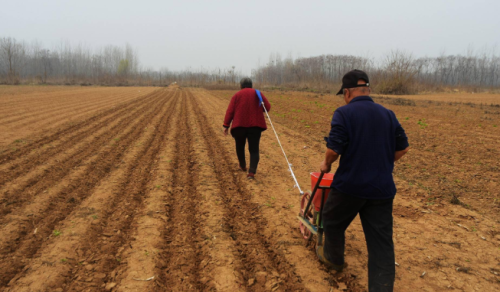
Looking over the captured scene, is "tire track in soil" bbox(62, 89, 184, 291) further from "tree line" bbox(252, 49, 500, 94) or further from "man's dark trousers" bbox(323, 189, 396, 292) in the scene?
"tree line" bbox(252, 49, 500, 94)

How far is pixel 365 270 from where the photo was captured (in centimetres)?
342

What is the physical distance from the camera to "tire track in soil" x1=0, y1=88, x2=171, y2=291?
3306 mm

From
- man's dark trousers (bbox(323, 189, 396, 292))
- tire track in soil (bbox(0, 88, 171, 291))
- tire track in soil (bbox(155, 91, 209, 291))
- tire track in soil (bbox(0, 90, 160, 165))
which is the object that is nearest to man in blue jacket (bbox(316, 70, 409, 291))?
man's dark trousers (bbox(323, 189, 396, 292))

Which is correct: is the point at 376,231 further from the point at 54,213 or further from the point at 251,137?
the point at 54,213

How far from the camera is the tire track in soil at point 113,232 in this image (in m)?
3.15

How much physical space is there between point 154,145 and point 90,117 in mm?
6869

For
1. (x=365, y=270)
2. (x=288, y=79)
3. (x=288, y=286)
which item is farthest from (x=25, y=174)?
(x=288, y=79)

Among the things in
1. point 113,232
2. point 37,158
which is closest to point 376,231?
point 113,232

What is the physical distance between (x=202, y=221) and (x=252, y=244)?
93 cm

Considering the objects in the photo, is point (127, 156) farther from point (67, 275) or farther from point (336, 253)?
point (336, 253)

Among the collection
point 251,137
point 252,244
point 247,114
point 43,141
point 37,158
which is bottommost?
point 252,244

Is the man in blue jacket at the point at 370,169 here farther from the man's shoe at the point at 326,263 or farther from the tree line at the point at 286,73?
the tree line at the point at 286,73

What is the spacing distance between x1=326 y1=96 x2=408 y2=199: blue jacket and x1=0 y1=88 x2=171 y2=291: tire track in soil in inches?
134

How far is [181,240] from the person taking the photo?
155 inches
